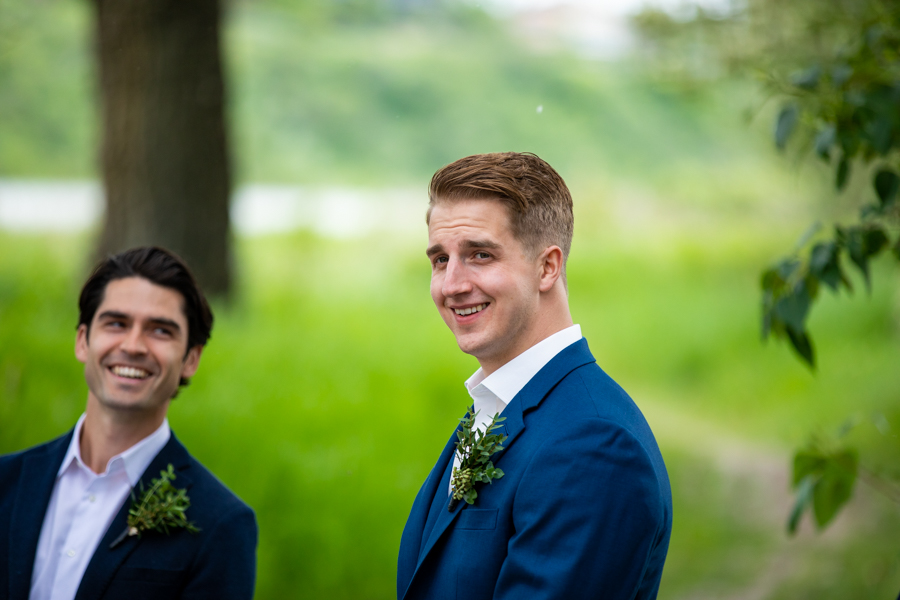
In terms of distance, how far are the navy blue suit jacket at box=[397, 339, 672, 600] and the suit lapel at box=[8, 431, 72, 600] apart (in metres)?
1.07

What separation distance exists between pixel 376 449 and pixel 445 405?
494 millimetres

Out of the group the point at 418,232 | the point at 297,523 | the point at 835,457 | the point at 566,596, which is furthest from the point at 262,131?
the point at 566,596

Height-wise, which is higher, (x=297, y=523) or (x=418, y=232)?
(x=418, y=232)

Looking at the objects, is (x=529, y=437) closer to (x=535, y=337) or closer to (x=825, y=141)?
(x=535, y=337)

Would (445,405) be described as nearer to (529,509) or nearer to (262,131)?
(262,131)

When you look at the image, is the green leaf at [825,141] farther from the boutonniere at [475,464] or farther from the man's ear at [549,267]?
the boutonniere at [475,464]

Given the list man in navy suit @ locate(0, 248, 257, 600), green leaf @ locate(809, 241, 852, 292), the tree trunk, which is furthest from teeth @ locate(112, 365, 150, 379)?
the tree trunk

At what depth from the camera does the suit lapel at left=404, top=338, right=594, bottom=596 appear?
5.32 ft

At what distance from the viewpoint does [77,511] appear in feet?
7.18

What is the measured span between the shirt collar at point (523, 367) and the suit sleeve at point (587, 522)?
0.85 ft

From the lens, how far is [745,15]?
6.04 m

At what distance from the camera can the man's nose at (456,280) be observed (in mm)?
1684

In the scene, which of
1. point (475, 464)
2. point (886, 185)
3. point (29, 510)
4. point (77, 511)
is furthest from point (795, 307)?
point (29, 510)

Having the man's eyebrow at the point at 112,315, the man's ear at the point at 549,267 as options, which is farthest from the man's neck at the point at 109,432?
the man's ear at the point at 549,267
